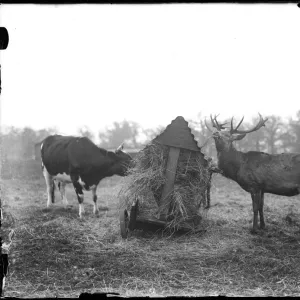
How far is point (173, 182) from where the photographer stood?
A: 7359 millimetres

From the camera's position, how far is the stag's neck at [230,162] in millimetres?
8781

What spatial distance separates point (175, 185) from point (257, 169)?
2.56 metres

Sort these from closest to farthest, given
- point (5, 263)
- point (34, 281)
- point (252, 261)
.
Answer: point (5, 263) → point (34, 281) → point (252, 261)

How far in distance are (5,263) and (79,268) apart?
236 centimetres

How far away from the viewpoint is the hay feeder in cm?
725

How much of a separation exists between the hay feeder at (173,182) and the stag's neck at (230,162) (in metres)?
1.26

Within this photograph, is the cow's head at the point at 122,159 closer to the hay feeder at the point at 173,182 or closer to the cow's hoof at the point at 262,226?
the hay feeder at the point at 173,182

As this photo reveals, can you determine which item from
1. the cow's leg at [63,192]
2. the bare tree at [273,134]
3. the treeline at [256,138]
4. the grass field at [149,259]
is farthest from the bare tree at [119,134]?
the grass field at [149,259]

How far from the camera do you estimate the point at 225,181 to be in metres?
20.0

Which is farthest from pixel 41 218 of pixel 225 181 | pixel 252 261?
pixel 225 181

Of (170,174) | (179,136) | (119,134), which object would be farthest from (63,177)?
(119,134)

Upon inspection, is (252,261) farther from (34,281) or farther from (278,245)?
(34,281)

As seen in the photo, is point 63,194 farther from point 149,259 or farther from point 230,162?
point 149,259

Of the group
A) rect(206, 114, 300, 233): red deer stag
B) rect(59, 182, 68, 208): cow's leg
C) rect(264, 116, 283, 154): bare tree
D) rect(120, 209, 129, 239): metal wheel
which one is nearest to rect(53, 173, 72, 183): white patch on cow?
rect(59, 182, 68, 208): cow's leg
